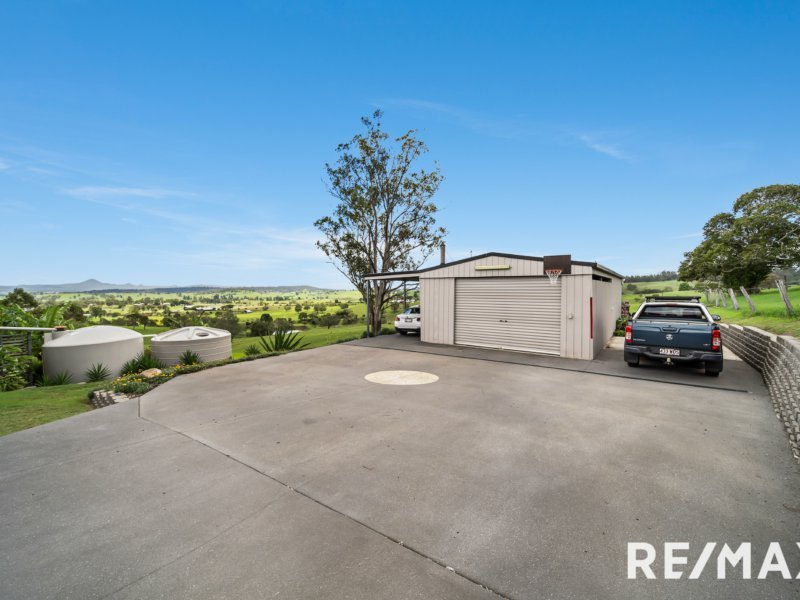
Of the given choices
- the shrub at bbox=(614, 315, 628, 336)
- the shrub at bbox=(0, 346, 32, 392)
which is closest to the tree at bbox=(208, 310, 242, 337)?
the shrub at bbox=(0, 346, 32, 392)

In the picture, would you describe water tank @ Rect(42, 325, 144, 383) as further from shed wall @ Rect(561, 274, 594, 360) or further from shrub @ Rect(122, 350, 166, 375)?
shed wall @ Rect(561, 274, 594, 360)

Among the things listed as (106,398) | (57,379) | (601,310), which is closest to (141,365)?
(57,379)

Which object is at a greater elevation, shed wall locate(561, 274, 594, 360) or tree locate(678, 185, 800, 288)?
tree locate(678, 185, 800, 288)

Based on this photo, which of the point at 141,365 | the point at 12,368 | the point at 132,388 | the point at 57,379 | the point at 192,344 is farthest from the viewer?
the point at 192,344

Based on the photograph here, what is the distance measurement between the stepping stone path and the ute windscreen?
1182 centimetres

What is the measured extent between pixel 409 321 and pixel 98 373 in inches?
445

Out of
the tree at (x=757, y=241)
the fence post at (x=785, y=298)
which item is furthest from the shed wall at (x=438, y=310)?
the tree at (x=757, y=241)

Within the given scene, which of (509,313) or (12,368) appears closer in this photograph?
(12,368)

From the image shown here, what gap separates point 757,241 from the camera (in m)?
15.3

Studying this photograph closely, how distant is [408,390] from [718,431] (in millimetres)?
4732

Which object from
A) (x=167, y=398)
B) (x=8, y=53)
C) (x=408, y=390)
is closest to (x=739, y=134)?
(x=408, y=390)

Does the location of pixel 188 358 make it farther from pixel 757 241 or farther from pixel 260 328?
pixel 260 328

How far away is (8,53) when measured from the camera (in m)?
10.8

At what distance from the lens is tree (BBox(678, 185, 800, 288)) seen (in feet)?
47.0
